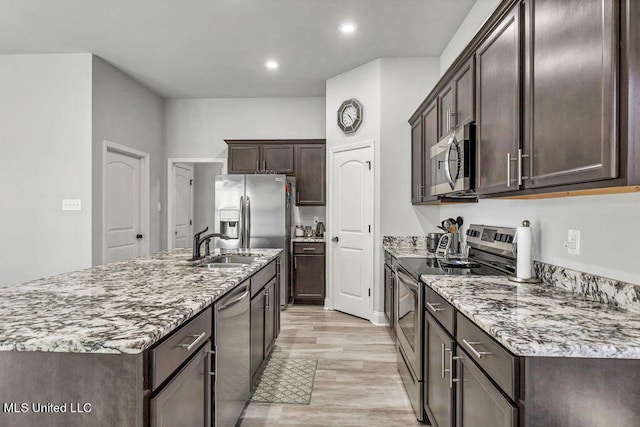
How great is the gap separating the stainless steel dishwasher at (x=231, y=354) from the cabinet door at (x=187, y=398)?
10cm

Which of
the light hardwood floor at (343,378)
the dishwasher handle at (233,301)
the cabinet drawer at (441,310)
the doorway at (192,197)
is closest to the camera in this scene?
the cabinet drawer at (441,310)

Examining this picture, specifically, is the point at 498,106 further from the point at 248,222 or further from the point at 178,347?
the point at 248,222

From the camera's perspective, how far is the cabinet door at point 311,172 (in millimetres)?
5207

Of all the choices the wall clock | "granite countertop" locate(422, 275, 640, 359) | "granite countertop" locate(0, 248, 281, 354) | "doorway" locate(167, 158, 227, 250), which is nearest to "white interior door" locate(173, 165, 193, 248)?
"doorway" locate(167, 158, 227, 250)

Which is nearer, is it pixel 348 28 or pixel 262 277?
pixel 262 277

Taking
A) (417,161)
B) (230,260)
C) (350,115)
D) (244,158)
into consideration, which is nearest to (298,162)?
(244,158)

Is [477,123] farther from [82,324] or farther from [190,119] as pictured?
[190,119]

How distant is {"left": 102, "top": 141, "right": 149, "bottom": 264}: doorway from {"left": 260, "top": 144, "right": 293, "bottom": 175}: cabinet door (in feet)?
5.45

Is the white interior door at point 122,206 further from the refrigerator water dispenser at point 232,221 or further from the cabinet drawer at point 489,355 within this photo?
the cabinet drawer at point 489,355

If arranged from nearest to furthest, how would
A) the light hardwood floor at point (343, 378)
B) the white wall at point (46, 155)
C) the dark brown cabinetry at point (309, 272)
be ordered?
the light hardwood floor at point (343, 378) < the white wall at point (46, 155) < the dark brown cabinetry at point (309, 272)

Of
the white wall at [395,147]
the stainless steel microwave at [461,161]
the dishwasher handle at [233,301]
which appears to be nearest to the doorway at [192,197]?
the white wall at [395,147]

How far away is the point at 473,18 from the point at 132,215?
4516mm

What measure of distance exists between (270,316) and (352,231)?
1.80m

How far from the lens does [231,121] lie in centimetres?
573
